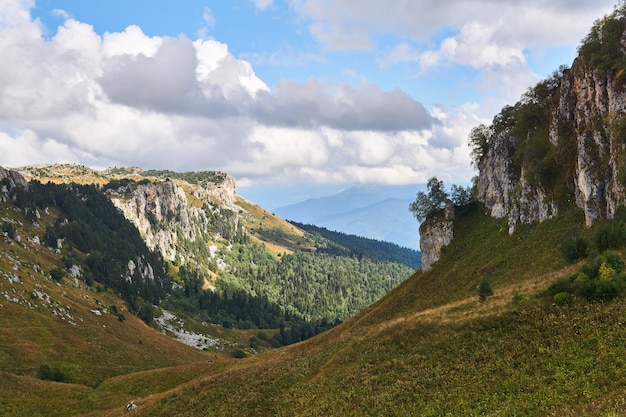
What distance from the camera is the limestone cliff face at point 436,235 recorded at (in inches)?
3910

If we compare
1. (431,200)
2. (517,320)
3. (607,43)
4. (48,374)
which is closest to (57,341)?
(48,374)

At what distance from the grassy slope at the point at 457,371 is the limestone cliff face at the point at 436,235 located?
1559 inches

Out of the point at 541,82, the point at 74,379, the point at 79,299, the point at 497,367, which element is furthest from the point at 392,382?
the point at 79,299

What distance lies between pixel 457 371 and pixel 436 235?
71516 millimetres

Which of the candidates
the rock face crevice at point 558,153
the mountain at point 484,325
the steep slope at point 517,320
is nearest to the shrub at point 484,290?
the steep slope at point 517,320

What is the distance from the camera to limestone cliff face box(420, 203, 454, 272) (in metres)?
99.3

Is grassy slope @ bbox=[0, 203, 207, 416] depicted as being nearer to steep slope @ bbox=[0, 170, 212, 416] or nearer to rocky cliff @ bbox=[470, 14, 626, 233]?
steep slope @ bbox=[0, 170, 212, 416]

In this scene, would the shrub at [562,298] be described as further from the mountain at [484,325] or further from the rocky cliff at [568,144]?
the rocky cliff at [568,144]

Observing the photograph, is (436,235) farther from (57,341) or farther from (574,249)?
(57,341)

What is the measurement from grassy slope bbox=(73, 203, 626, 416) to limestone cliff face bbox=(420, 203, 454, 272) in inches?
1559

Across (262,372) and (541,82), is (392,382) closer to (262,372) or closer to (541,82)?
(262,372)

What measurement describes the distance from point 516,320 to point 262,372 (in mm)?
28700

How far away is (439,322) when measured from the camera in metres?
42.6

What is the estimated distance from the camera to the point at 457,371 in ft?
108
